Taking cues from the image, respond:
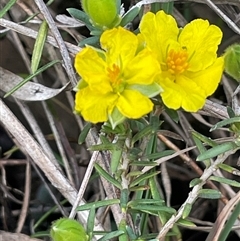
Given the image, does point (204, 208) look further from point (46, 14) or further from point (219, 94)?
point (46, 14)

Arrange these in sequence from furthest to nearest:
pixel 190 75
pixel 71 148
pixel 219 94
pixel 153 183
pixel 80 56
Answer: pixel 219 94 → pixel 71 148 → pixel 153 183 → pixel 190 75 → pixel 80 56

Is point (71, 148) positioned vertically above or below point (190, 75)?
below

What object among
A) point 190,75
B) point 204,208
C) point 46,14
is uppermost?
point 46,14

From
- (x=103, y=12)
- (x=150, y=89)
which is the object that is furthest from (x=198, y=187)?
(x=103, y=12)

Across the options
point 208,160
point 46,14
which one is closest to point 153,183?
point 208,160

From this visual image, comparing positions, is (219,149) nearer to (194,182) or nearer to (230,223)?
(194,182)

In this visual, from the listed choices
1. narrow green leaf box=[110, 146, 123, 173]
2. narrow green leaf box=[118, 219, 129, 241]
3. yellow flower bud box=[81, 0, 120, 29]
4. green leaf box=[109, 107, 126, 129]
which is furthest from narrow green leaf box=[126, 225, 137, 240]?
yellow flower bud box=[81, 0, 120, 29]

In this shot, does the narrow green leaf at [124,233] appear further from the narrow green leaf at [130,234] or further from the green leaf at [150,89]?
the green leaf at [150,89]

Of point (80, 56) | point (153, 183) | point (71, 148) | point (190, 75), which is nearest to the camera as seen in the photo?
point (80, 56)
